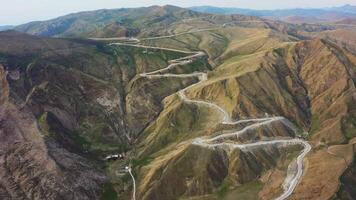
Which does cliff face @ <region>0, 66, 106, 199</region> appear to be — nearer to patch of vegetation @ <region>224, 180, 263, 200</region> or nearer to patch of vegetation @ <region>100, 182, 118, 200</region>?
patch of vegetation @ <region>100, 182, 118, 200</region>

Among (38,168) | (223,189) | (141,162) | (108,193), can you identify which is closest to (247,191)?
(223,189)

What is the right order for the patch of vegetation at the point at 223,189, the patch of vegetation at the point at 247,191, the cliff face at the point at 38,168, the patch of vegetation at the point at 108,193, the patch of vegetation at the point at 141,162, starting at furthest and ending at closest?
the patch of vegetation at the point at 141,162 → the patch of vegetation at the point at 108,193 → the patch of vegetation at the point at 223,189 → the cliff face at the point at 38,168 → the patch of vegetation at the point at 247,191

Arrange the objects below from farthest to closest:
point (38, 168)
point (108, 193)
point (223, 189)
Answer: point (108, 193), point (223, 189), point (38, 168)

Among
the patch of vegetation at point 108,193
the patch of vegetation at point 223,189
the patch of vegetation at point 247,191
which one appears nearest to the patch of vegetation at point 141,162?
the patch of vegetation at point 108,193

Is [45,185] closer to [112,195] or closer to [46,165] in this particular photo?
[46,165]

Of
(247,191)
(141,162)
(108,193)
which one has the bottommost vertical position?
(108,193)

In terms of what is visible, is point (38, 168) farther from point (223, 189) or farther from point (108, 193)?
point (223, 189)

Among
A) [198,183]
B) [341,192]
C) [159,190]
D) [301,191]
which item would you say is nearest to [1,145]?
[159,190]

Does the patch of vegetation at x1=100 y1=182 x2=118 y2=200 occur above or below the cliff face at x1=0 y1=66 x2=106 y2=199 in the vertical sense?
below

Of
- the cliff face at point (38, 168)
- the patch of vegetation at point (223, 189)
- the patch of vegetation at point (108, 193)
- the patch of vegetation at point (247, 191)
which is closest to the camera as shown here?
the patch of vegetation at point (247, 191)

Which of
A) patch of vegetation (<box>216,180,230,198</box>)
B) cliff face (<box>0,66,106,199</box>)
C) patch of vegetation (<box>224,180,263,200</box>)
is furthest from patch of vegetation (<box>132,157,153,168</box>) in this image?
patch of vegetation (<box>224,180,263,200</box>)

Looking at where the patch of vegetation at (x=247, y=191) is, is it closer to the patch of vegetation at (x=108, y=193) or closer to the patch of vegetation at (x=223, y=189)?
the patch of vegetation at (x=223, y=189)

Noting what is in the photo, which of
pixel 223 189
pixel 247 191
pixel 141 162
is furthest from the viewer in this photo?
pixel 141 162
